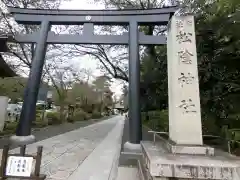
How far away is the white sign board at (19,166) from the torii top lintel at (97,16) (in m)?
7.27

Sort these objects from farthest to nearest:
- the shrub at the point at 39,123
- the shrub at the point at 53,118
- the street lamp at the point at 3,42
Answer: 1. the shrub at the point at 53,118
2. the shrub at the point at 39,123
3. the street lamp at the point at 3,42

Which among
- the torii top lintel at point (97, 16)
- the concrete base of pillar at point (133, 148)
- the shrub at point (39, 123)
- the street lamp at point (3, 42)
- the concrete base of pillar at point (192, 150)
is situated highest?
the torii top lintel at point (97, 16)

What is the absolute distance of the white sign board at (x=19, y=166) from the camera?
3857mm

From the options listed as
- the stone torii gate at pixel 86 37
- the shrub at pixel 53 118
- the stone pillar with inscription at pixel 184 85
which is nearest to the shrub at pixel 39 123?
the shrub at pixel 53 118

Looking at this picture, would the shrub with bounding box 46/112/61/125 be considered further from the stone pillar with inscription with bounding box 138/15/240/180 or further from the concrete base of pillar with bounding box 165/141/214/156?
the concrete base of pillar with bounding box 165/141/214/156

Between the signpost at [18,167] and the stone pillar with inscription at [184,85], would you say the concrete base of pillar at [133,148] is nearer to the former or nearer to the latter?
the stone pillar with inscription at [184,85]

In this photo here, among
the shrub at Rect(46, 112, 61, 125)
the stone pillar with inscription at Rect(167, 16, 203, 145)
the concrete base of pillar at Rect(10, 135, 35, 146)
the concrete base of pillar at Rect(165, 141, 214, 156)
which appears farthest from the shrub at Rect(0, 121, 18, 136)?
the concrete base of pillar at Rect(165, 141, 214, 156)

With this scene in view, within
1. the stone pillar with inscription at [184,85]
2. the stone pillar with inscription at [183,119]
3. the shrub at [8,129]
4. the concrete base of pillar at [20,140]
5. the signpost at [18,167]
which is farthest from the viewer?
the shrub at [8,129]

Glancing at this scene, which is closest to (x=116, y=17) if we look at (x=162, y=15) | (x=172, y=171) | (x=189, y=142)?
(x=162, y=15)

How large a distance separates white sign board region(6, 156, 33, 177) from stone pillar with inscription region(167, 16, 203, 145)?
297 centimetres

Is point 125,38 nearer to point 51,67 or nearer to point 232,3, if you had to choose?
point 232,3

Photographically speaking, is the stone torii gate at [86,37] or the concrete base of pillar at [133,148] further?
the stone torii gate at [86,37]

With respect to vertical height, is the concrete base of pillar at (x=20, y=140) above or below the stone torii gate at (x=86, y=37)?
below

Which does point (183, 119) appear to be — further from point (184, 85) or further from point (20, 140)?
point (20, 140)
